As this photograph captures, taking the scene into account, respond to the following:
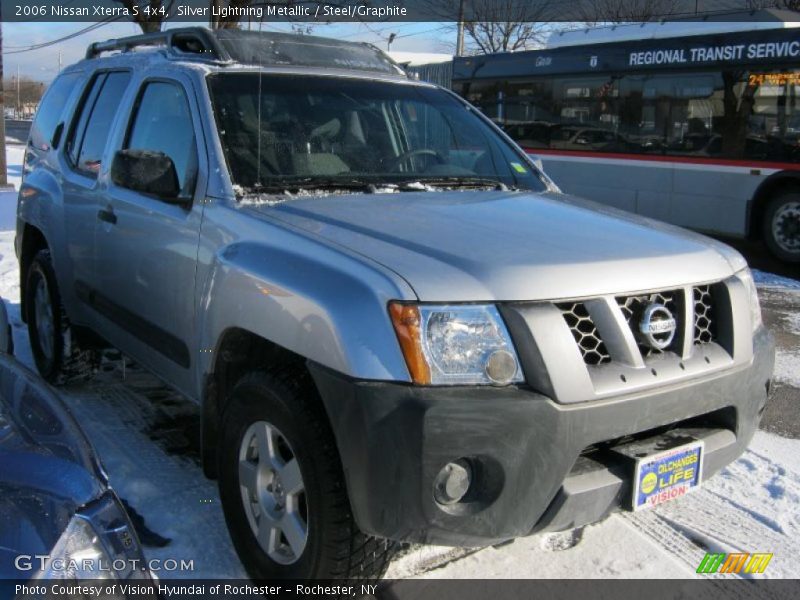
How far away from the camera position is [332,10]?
15.8 m

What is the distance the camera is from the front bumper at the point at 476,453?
2.13 m

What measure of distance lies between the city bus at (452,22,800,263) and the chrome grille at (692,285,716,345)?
26.7 ft

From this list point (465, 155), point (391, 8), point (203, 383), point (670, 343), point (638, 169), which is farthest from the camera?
point (391, 8)

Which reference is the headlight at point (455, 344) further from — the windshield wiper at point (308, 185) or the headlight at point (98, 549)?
the windshield wiper at point (308, 185)

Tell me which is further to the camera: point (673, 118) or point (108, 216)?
point (673, 118)

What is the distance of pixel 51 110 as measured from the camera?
5.20 m

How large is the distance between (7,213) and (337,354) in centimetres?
975

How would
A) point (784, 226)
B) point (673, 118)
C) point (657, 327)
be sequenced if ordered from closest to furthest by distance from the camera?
point (657, 327) < point (784, 226) < point (673, 118)

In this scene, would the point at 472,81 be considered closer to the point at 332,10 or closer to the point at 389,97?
the point at 332,10

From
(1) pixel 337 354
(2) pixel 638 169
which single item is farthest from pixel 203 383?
(2) pixel 638 169

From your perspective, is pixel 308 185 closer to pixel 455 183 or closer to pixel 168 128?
pixel 455 183

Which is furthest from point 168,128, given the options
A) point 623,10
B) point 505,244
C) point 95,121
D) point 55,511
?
point 623,10

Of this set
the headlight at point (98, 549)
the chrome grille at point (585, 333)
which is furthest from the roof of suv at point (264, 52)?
the headlight at point (98, 549)

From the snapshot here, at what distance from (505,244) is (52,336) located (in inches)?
133
